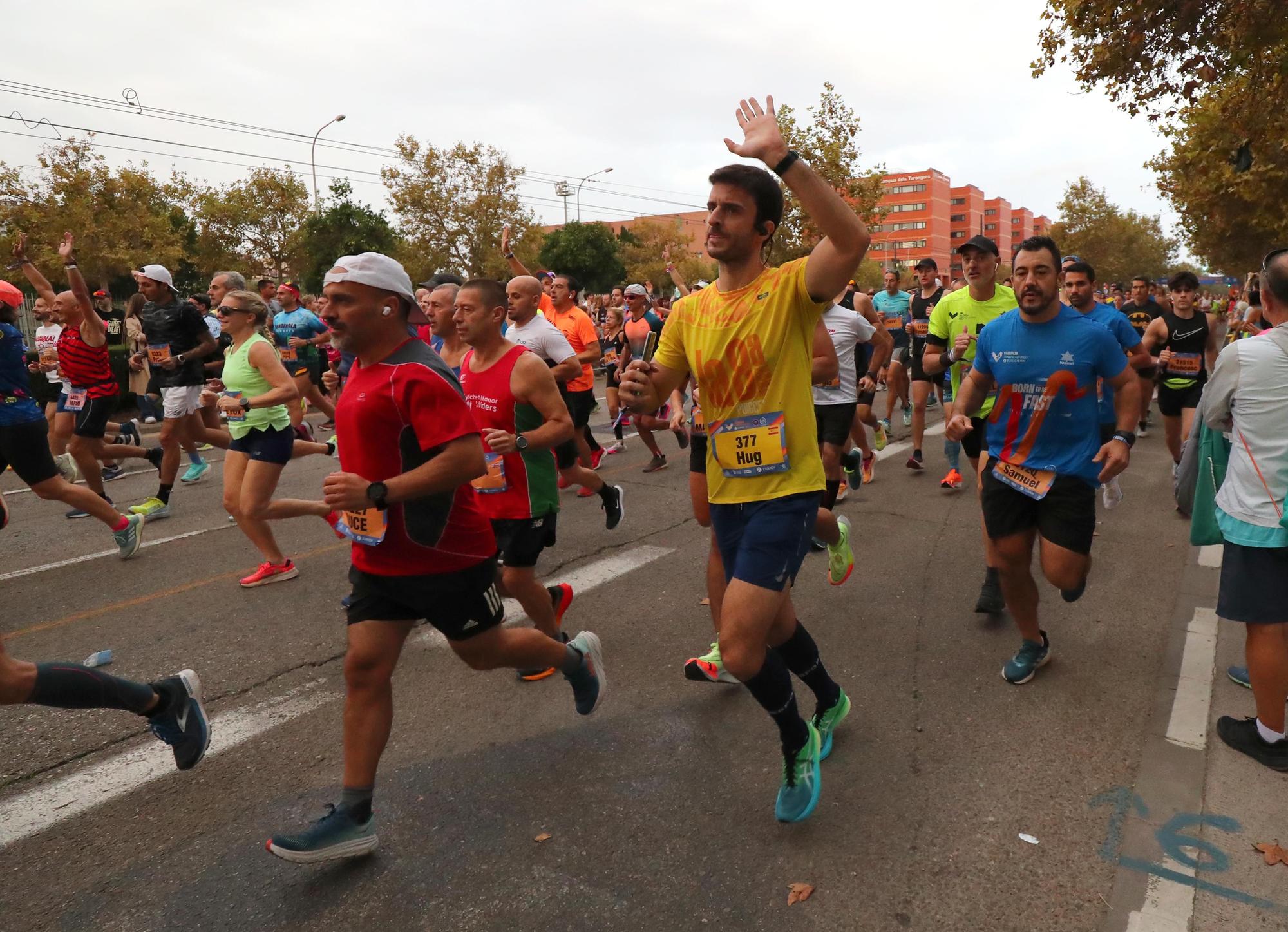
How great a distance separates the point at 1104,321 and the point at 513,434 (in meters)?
3.87

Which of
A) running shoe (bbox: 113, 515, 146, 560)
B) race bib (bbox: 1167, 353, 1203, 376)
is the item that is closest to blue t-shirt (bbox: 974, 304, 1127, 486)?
race bib (bbox: 1167, 353, 1203, 376)

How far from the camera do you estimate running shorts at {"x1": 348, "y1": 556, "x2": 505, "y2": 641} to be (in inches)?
111

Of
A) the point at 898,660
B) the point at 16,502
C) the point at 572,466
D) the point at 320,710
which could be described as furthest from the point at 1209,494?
the point at 16,502

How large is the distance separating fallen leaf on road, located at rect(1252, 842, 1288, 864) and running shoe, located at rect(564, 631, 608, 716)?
2.34 metres

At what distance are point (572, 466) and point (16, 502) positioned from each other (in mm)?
6939

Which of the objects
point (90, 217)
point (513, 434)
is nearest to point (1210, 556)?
point (513, 434)

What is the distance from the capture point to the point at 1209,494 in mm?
3574

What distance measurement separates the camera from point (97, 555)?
22.4 feet

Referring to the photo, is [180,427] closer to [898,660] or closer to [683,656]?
[683,656]

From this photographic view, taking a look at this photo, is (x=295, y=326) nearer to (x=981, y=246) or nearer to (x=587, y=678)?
(x=981, y=246)

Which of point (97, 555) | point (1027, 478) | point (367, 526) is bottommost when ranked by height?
point (97, 555)

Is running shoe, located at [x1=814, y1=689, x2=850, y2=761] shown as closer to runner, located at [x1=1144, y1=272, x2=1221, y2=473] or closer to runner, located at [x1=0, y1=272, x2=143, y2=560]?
runner, located at [x1=0, y1=272, x2=143, y2=560]

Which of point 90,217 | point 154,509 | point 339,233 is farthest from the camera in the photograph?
point 339,233

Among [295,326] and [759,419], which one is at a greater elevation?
[295,326]
